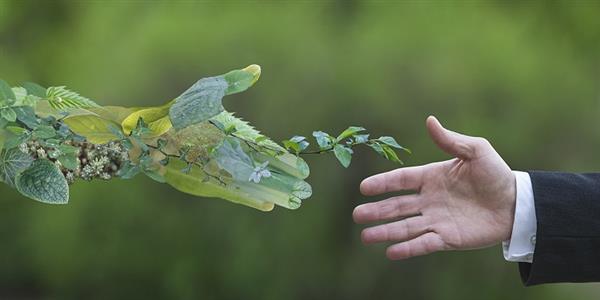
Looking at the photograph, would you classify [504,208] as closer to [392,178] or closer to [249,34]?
[392,178]

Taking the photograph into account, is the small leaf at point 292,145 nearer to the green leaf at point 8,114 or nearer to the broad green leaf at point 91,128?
the broad green leaf at point 91,128

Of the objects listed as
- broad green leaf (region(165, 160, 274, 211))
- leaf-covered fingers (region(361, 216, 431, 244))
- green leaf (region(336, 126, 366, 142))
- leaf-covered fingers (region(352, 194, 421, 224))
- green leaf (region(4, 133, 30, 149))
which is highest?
green leaf (region(336, 126, 366, 142))

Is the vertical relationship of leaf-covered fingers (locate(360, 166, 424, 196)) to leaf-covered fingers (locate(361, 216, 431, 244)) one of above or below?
above

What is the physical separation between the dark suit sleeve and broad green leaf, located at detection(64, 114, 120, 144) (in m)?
0.62

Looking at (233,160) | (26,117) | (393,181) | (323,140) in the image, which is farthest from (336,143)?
(26,117)

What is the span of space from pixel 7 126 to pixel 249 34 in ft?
3.61

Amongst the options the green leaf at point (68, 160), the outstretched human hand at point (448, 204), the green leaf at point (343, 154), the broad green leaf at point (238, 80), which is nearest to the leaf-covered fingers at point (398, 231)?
the outstretched human hand at point (448, 204)

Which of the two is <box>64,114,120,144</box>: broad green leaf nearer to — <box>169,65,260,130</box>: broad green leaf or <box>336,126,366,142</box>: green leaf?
<box>169,65,260,130</box>: broad green leaf

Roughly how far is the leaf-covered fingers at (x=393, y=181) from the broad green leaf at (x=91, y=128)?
1.30 feet

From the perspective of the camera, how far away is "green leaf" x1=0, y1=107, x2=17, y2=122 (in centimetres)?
79

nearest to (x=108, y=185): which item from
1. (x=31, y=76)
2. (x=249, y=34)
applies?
(x=31, y=76)

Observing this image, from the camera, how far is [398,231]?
1078mm

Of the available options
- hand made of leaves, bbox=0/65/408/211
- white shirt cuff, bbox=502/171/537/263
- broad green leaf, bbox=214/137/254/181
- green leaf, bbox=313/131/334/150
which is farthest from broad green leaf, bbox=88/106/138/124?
white shirt cuff, bbox=502/171/537/263

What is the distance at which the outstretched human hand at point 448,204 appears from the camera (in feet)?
3.48
